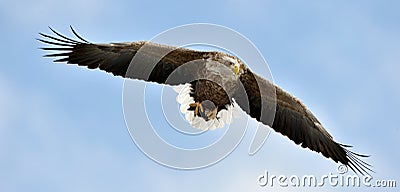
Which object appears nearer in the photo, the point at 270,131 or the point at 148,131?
the point at 148,131

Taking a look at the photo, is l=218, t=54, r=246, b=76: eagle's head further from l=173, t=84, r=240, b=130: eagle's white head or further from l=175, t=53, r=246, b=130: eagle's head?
l=173, t=84, r=240, b=130: eagle's white head

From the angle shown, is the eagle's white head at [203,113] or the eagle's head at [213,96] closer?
the eagle's head at [213,96]

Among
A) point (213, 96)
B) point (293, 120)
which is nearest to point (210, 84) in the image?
point (213, 96)

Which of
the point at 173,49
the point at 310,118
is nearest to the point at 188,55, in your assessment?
the point at 173,49

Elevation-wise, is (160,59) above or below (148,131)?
above

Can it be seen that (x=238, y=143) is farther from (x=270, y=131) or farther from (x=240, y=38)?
(x=240, y=38)

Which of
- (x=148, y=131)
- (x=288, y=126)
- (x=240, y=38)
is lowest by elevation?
(x=148, y=131)

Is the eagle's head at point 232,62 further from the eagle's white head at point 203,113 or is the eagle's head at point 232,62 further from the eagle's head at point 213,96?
the eagle's white head at point 203,113

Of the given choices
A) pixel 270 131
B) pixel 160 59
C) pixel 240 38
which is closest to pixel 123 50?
pixel 160 59
